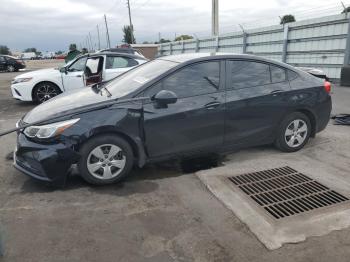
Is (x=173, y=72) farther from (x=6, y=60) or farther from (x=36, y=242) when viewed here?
(x=6, y=60)

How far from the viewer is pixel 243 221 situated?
3.12 m

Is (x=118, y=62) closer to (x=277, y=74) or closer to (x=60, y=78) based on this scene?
(x=60, y=78)

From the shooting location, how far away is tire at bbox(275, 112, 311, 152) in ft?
15.8

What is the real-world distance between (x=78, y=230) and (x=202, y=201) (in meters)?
1.30

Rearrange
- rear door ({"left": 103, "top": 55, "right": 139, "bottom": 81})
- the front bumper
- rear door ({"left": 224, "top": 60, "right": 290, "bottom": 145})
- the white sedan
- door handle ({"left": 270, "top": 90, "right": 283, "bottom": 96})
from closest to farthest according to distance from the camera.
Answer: the front bumper → rear door ({"left": 224, "top": 60, "right": 290, "bottom": 145}) → door handle ({"left": 270, "top": 90, "right": 283, "bottom": 96}) → rear door ({"left": 103, "top": 55, "right": 139, "bottom": 81}) → the white sedan

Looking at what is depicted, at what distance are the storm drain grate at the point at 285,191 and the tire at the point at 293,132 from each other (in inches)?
23.7

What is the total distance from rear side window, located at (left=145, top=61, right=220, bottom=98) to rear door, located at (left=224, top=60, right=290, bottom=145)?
21 cm

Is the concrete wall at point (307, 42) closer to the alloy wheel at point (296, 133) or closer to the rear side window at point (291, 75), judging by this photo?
the rear side window at point (291, 75)

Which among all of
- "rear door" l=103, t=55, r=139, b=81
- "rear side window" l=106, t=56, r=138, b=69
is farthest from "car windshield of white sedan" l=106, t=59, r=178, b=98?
"rear side window" l=106, t=56, r=138, b=69

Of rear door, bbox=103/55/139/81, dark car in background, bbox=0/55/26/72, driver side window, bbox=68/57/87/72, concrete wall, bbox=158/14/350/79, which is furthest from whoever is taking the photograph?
dark car in background, bbox=0/55/26/72

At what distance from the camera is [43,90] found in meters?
9.46

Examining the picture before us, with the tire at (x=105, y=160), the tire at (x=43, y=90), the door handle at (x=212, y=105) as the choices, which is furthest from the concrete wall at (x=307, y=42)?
the tire at (x=105, y=160)

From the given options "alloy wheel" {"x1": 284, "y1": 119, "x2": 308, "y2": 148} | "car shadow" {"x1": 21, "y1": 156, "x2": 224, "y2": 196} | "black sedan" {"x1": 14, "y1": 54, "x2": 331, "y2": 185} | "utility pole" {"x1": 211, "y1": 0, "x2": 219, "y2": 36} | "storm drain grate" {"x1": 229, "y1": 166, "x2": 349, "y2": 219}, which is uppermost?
"utility pole" {"x1": 211, "y1": 0, "x2": 219, "y2": 36}

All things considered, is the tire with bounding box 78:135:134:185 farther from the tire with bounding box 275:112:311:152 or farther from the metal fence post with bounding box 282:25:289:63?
the metal fence post with bounding box 282:25:289:63
